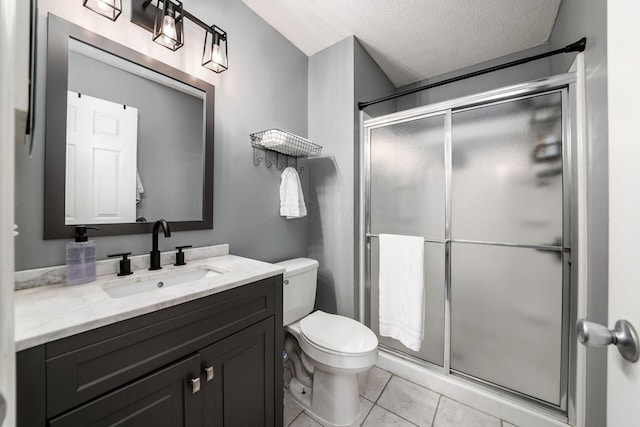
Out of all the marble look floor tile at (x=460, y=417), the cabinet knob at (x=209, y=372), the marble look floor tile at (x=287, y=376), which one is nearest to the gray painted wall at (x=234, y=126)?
the cabinet knob at (x=209, y=372)

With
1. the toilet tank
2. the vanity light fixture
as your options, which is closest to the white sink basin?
the toilet tank

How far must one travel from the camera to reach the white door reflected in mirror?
98 centimetres

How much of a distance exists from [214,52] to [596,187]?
2037 mm

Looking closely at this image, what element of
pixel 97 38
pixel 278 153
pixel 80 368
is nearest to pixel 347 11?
pixel 278 153

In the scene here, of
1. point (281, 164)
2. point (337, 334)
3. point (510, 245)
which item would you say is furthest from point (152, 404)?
point (510, 245)

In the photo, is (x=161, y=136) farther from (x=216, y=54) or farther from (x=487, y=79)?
(x=487, y=79)

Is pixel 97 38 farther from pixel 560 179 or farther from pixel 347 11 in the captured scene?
pixel 560 179

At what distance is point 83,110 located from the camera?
39.3 inches

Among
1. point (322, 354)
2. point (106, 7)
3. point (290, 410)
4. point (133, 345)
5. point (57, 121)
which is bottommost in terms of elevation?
point (290, 410)

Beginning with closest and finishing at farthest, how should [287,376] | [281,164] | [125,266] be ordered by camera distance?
[125,266] → [287,376] → [281,164]

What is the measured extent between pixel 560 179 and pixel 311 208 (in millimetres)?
1608

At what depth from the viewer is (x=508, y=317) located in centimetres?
143

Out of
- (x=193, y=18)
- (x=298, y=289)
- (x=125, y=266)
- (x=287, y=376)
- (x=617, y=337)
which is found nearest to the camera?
(x=617, y=337)

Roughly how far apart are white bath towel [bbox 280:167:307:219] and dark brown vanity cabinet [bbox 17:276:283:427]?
70 cm
